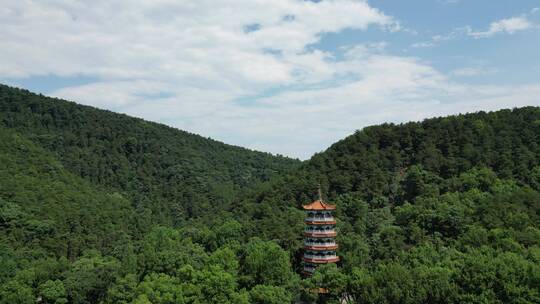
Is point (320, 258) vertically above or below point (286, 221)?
below

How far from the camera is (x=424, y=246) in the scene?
4859cm

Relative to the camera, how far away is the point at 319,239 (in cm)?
4956

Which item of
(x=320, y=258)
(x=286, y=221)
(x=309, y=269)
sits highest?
(x=286, y=221)

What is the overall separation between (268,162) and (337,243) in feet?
306

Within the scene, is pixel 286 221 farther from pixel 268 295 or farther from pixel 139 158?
pixel 139 158

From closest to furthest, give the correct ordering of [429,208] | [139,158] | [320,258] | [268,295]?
[268,295]
[320,258]
[429,208]
[139,158]

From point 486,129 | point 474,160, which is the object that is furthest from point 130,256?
Answer: point 486,129

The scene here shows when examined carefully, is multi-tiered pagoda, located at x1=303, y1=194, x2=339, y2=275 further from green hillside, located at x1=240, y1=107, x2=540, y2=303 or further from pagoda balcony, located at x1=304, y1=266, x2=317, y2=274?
green hillside, located at x1=240, y1=107, x2=540, y2=303

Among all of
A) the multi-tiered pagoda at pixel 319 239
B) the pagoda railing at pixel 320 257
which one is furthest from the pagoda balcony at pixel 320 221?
the pagoda railing at pixel 320 257

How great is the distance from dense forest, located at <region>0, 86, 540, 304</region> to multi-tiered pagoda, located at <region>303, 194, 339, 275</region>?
6.92 ft

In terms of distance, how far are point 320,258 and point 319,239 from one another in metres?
1.88

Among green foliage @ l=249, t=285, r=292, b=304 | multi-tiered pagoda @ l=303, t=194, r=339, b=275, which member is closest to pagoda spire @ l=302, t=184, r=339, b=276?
multi-tiered pagoda @ l=303, t=194, r=339, b=275

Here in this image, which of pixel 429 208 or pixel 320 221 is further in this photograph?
A: pixel 429 208

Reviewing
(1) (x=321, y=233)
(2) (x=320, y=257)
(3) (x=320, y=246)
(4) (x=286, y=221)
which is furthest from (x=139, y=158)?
(2) (x=320, y=257)
